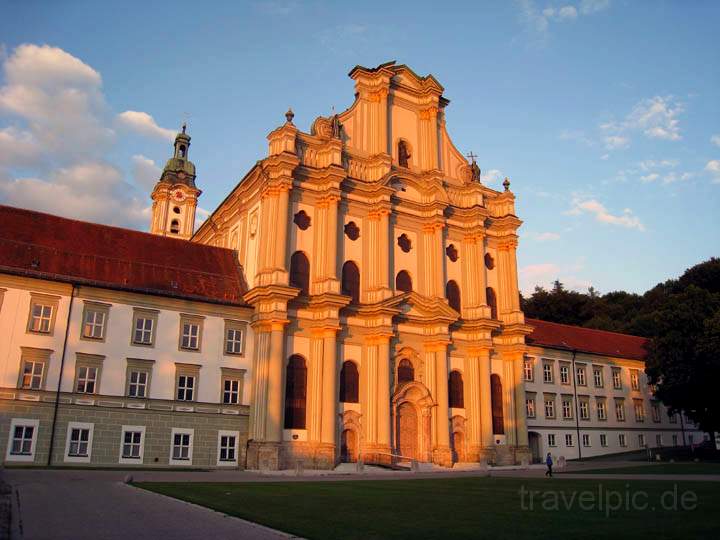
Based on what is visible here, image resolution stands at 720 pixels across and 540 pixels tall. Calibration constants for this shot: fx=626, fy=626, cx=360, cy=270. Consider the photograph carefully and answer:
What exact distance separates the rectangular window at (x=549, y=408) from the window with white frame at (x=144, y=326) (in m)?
32.5

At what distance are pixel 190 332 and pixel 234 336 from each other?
2637mm

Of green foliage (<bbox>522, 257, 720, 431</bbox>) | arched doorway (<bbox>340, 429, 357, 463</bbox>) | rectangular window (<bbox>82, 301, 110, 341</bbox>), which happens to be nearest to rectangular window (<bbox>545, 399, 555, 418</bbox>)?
green foliage (<bbox>522, 257, 720, 431</bbox>)

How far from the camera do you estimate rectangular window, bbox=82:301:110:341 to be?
33.2 meters

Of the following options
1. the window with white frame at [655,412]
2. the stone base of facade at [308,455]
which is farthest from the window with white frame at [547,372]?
the stone base of facade at [308,455]

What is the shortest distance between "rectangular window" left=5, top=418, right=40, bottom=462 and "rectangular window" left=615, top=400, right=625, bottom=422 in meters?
46.9

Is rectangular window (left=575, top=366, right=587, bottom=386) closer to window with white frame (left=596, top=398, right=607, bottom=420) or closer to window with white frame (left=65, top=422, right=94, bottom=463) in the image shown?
window with white frame (left=596, top=398, right=607, bottom=420)

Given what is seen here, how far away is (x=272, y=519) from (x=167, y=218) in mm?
57936

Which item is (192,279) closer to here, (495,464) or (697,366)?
→ (495,464)

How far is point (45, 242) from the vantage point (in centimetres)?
3522

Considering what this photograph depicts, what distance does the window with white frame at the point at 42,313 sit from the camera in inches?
1251

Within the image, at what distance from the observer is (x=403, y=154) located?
4688cm

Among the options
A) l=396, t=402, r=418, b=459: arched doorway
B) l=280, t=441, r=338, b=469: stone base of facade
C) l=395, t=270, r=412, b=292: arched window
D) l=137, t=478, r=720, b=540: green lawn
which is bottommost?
l=137, t=478, r=720, b=540: green lawn

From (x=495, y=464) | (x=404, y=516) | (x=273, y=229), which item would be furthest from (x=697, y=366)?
(x=404, y=516)

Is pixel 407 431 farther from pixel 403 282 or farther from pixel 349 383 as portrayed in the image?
pixel 403 282
